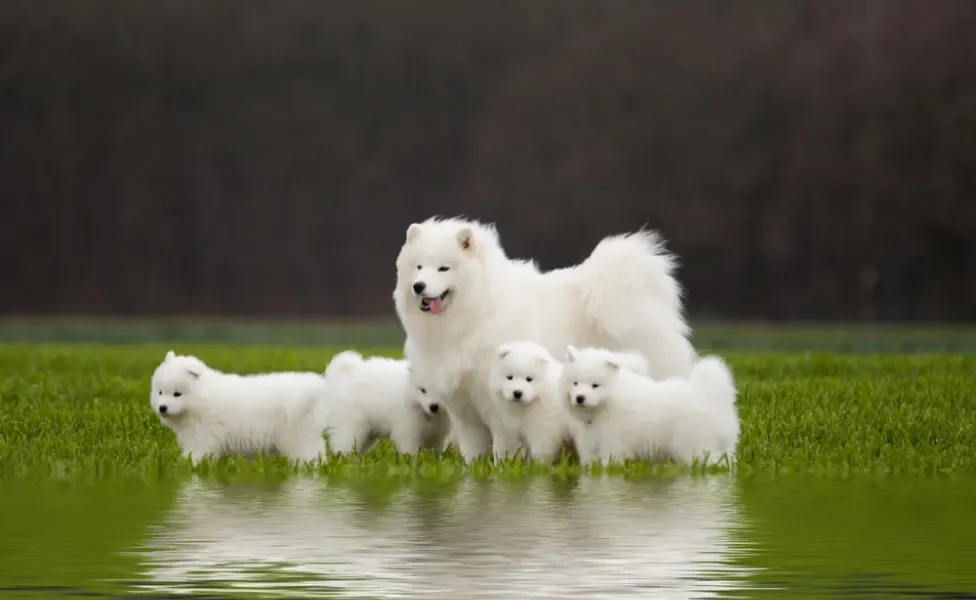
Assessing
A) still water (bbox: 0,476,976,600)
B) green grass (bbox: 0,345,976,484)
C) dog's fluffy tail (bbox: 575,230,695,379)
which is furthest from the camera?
dog's fluffy tail (bbox: 575,230,695,379)

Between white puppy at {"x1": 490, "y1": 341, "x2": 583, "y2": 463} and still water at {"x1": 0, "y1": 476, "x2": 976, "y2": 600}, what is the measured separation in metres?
1.03

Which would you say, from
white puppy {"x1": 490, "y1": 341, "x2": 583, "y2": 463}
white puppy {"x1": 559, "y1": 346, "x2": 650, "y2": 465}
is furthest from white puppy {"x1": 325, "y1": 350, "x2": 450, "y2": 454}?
white puppy {"x1": 559, "y1": 346, "x2": 650, "y2": 465}

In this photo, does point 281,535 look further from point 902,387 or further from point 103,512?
point 902,387

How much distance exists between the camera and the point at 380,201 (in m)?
46.2

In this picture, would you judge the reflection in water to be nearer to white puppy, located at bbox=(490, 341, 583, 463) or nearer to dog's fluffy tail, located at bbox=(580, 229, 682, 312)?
white puppy, located at bbox=(490, 341, 583, 463)

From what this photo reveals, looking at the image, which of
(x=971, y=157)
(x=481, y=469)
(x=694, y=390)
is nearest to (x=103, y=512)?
(x=481, y=469)

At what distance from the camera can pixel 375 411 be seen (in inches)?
422

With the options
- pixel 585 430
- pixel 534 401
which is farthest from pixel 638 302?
pixel 585 430

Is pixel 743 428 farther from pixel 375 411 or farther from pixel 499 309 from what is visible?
pixel 375 411

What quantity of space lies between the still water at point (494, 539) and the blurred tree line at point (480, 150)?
3279 cm

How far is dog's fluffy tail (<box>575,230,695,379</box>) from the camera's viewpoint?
1069 centimetres

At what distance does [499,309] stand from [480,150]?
1423 inches

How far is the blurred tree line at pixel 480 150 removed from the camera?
40.2m

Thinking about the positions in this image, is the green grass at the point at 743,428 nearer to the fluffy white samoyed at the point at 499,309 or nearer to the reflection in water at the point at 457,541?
the fluffy white samoyed at the point at 499,309
